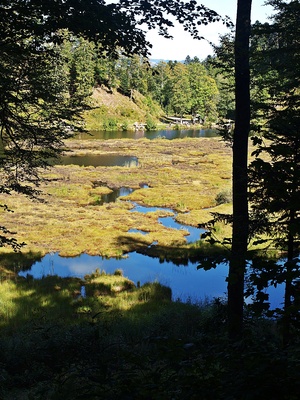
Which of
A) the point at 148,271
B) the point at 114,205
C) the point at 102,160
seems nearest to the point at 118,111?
the point at 102,160

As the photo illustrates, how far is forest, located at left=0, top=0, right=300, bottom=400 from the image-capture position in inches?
139

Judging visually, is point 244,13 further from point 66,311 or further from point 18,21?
point 66,311

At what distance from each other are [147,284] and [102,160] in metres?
38.4

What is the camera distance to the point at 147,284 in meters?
16.2

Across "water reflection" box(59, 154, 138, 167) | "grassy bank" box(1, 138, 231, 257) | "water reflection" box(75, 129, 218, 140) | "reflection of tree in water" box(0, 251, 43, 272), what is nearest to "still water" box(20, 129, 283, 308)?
"reflection of tree in water" box(0, 251, 43, 272)

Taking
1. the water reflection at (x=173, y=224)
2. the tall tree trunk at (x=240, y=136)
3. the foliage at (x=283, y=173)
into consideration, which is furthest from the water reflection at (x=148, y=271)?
the tall tree trunk at (x=240, y=136)

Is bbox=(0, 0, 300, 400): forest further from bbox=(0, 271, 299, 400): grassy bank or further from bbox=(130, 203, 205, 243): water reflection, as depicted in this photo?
bbox=(130, 203, 205, 243): water reflection

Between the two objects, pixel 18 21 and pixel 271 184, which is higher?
pixel 18 21

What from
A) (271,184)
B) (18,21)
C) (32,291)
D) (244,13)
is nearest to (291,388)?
(271,184)

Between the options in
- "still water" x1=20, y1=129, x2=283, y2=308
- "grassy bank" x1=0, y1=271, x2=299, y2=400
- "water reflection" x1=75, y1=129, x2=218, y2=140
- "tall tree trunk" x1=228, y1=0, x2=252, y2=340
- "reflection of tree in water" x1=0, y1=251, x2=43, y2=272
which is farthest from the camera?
"water reflection" x1=75, y1=129, x2=218, y2=140

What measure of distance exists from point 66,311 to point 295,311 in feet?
34.7

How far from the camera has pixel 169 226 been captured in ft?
84.5

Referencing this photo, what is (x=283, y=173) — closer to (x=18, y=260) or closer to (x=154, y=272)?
(x=154, y=272)

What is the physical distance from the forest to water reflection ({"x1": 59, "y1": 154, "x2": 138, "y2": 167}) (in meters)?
32.8
